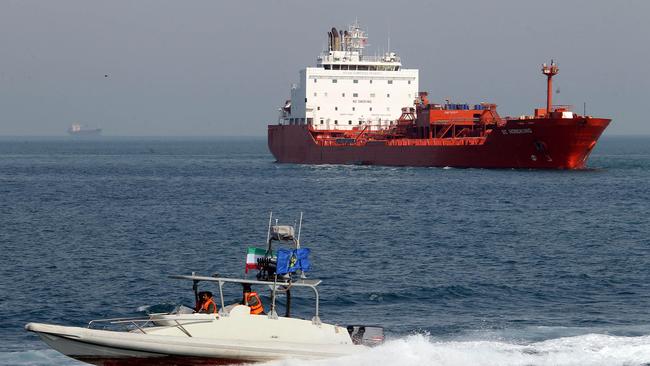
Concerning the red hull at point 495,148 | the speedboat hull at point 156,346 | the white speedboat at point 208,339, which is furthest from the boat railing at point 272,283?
the red hull at point 495,148

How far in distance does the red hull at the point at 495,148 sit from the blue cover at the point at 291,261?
52.3 metres

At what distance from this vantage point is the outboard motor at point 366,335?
16.9 m

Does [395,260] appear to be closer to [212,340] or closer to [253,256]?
[253,256]

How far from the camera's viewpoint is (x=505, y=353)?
17.9 metres

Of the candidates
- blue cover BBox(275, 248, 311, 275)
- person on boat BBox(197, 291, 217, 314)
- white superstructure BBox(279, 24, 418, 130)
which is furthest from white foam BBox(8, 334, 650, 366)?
white superstructure BBox(279, 24, 418, 130)

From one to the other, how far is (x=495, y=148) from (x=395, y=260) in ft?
141

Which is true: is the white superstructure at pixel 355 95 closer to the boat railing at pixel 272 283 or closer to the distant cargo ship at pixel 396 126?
the distant cargo ship at pixel 396 126

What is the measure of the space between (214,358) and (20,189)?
5345cm

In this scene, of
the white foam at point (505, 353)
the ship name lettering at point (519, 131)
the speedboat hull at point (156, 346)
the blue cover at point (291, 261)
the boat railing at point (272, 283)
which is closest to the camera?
the speedboat hull at point (156, 346)

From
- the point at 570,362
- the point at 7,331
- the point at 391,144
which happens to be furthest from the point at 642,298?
the point at 391,144

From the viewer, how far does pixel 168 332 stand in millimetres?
15492

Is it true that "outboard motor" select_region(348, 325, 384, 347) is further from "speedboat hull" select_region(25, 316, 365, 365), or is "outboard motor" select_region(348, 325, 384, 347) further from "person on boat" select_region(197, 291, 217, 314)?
"person on boat" select_region(197, 291, 217, 314)

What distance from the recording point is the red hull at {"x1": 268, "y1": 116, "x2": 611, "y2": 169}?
6762 centimetres

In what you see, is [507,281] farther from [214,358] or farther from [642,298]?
[214,358]
